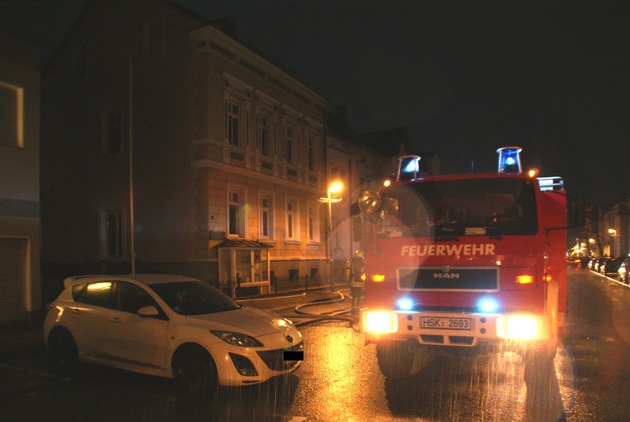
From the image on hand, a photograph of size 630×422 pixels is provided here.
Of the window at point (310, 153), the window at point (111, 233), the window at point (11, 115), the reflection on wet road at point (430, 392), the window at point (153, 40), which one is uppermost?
the window at point (153, 40)

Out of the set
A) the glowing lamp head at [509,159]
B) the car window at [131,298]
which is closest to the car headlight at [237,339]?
the car window at [131,298]

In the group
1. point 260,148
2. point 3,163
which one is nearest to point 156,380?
point 3,163

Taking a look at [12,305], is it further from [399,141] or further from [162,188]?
[399,141]

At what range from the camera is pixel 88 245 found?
920 inches

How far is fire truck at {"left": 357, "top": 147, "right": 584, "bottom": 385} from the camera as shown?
5.82 m

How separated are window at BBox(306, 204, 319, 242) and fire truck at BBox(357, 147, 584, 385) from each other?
2124 centimetres

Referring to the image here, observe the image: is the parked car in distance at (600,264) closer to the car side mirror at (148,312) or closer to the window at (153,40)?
the window at (153,40)

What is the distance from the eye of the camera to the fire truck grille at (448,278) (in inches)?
236

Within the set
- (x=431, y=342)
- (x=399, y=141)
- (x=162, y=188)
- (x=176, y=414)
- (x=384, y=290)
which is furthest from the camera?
(x=399, y=141)

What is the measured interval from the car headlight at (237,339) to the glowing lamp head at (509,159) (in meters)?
3.92

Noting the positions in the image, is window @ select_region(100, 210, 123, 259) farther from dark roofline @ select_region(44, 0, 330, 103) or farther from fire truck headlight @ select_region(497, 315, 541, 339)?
fire truck headlight @ select_region(497, 315, 541, 339)

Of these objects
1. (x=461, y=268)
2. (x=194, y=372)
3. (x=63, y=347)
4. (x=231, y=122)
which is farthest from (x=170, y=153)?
(x=461, y=268)

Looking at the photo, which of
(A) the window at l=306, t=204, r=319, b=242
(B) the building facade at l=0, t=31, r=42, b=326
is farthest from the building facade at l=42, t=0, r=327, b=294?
(B) the building facade at l=0, t=31, r=42, b=326

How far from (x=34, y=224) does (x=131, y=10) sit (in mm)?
13351
